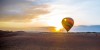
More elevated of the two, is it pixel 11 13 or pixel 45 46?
pixel 11 13

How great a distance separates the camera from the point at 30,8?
17.3 feet

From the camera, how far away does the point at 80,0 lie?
5125 mm

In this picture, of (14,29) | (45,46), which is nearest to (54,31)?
(45,46)

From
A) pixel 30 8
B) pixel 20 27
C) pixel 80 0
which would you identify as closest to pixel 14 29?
pixel 20 27

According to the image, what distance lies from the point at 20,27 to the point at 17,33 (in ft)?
1.53

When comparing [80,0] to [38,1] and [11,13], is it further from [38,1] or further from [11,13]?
[11,13]

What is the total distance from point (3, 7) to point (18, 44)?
0.65 m

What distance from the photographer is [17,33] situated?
5781mm

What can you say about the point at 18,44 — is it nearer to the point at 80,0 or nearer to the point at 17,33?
the point at 17,33

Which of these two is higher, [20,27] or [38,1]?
[38,1]

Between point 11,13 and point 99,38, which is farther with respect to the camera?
point 99,38

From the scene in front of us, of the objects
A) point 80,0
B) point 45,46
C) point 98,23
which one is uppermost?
point 80,0

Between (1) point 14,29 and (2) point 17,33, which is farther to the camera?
(2) point 17,33

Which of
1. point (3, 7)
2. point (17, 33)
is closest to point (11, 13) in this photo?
point (3, 7)
